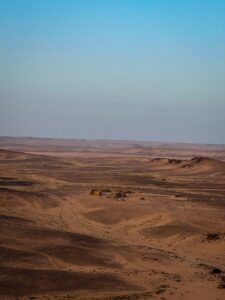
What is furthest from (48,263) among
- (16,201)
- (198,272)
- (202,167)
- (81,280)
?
(202,167)

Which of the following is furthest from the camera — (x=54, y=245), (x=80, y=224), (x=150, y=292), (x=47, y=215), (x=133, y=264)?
(x=47, y=215)

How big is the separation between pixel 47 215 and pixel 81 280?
13.5 metres

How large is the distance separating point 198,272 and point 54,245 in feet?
18.4

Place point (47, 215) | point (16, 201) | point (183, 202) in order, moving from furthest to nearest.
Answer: point (183, 202), point (16, 201), point (47, 215)

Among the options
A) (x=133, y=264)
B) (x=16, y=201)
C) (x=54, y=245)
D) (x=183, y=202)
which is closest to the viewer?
(x=133, y=264)

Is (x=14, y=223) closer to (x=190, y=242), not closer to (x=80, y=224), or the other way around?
(x=80, y=224)

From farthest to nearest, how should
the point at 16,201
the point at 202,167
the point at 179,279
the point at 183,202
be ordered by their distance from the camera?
the point at 202,167
the point at 183,202
the point at 16,201
the point at 179,279

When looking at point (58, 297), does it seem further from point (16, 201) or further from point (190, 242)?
point (16, 201)

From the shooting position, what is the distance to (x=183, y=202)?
3481 cm

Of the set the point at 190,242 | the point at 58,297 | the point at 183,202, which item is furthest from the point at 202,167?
the point at 58,297

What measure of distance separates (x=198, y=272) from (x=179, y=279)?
127cm

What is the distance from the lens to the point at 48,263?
1673cm

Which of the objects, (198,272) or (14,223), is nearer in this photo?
(198,272)

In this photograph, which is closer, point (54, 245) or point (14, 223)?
point (54, 245)
